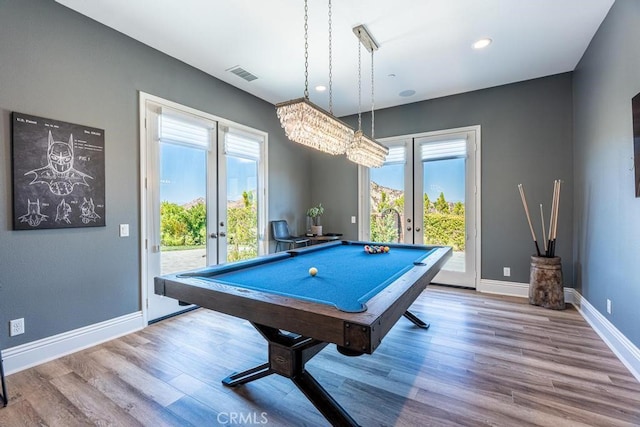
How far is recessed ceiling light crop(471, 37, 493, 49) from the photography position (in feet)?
9.99

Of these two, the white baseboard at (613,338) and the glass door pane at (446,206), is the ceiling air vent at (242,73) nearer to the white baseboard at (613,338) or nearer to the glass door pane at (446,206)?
the glass door pane at (446,206)

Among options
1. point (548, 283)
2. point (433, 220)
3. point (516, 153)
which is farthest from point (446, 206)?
point (548, 283)

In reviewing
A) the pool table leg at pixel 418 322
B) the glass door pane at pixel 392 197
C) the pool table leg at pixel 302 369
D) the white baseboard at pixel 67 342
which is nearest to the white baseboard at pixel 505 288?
the glass door pane at pixel 392 197

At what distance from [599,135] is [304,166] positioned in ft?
13.7

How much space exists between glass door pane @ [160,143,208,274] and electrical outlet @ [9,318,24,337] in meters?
1.19

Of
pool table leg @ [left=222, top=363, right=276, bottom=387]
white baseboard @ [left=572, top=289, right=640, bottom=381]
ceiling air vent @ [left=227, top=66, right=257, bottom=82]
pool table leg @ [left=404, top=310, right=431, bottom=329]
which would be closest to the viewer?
pool table leg @ [left=222, top=363, right=276, bottom=387]

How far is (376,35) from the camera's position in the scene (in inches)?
116

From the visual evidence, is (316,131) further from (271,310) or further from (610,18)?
(610,18)

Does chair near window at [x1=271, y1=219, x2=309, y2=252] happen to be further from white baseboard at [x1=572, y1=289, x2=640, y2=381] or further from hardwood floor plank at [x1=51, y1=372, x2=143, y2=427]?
white baseboard at [x1=572, y1=289, x2=640, y2=381]

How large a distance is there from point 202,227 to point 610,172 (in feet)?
14.4

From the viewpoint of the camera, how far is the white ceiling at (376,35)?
254 centimetres

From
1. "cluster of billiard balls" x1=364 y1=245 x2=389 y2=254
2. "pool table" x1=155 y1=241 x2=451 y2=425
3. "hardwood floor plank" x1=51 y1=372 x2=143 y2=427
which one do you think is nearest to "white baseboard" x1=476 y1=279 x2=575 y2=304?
"cluster of billiard balls" x1=364 y1=245 x2=389 y2=254

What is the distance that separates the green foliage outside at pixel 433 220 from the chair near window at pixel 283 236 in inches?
55.6

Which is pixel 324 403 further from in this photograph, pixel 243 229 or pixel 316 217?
pixel 316 217
